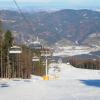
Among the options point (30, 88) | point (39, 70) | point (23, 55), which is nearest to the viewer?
point (30, 88)

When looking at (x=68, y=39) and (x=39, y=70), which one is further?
(x=68, y=39)

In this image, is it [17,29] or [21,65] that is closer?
[21,65]

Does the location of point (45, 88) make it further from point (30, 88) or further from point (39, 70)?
point (39, 70)

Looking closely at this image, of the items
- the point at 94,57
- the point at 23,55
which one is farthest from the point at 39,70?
the point at 94,57

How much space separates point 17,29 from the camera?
108 meters

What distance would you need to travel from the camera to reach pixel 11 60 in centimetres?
5456

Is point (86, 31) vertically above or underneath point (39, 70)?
above

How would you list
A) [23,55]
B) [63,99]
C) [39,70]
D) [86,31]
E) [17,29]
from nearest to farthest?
1. [63,99]
2. [23,55]
3. [39,70]
4. [17,29]
5. [86,31]

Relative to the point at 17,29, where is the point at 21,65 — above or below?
below

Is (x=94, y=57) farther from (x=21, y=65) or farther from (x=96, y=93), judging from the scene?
(x=96, y=93)

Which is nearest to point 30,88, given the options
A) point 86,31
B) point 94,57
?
point 94,57

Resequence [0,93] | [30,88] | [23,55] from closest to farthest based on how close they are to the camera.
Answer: [0,93]
[30,88]
[23,55]

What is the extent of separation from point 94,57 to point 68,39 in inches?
479

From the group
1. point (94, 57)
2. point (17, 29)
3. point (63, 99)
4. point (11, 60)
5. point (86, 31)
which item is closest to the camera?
point (63, 99)
